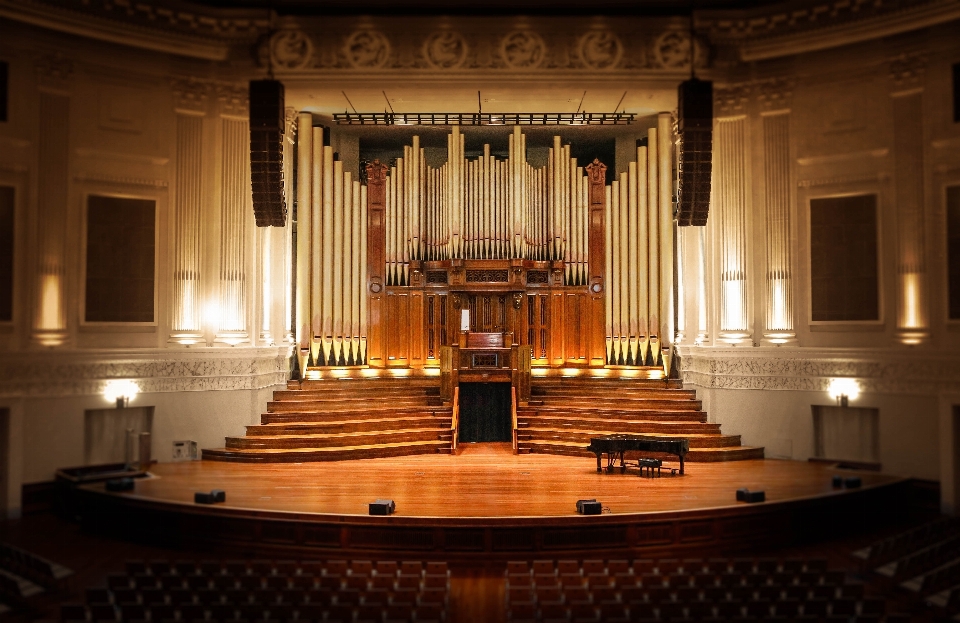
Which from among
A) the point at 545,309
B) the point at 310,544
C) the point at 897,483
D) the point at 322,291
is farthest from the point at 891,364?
the point at 322,291

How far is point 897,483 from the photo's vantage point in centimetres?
911

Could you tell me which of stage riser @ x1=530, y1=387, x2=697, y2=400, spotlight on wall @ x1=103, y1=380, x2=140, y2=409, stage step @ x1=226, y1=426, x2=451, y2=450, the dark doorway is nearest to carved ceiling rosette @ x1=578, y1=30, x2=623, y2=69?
stage riser @ x1=530, y1=387, x2=697, y2=400

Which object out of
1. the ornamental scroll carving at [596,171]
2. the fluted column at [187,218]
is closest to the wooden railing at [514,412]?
the ornamental scroll carving at [596,171]

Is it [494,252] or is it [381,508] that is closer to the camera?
[381,508]

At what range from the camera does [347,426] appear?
448 inches

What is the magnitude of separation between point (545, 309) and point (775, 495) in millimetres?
5871

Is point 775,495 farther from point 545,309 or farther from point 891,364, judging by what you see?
point 545,309

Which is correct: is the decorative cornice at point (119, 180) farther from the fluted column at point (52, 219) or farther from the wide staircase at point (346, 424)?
the wide staircase at point (346, 424)

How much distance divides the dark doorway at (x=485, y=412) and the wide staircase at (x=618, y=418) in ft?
1.53

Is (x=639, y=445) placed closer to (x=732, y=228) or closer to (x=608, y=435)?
(x=608, y=435)

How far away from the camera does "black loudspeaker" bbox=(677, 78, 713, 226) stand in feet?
30.3

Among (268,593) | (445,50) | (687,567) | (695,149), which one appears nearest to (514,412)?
(695,149)

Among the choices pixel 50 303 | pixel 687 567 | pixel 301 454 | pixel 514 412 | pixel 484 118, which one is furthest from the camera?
pixel 484 118

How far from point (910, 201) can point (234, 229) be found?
866 centimetres
